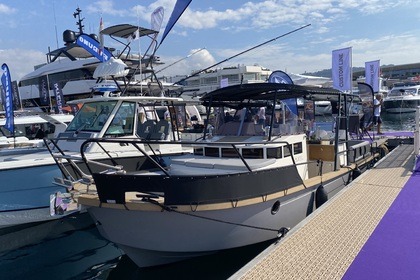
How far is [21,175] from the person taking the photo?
7824 mm

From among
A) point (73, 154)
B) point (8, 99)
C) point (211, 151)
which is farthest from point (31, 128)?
point (211, 151)

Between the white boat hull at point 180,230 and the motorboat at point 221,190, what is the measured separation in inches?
0.6

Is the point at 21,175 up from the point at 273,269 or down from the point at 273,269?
up

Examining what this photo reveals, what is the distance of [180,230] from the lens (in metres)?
5.24

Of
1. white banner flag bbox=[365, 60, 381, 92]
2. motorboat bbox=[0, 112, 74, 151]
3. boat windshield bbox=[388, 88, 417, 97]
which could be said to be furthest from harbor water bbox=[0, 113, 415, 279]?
boat windshield bbox=[388, 88, 417, 97]

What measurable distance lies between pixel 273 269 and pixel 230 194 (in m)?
1.44

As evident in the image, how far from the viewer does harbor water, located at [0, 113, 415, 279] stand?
586 cm

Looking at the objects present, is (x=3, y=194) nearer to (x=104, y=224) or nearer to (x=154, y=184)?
(x=104, y=224)

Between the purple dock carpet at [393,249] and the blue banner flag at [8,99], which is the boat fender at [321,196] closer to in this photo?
the purple dock carpet at [393,249]

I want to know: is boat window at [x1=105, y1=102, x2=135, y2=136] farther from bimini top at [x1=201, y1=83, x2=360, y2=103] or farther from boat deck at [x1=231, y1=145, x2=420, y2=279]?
boat deck at [x1=231, y1=145, x2=420, y2=279]

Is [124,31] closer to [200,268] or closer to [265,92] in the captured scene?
[265,92]

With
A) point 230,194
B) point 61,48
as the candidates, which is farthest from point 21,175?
point 61,48

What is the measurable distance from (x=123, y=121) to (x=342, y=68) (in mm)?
10431

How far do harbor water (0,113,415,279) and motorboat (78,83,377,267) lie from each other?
353 millimetres
